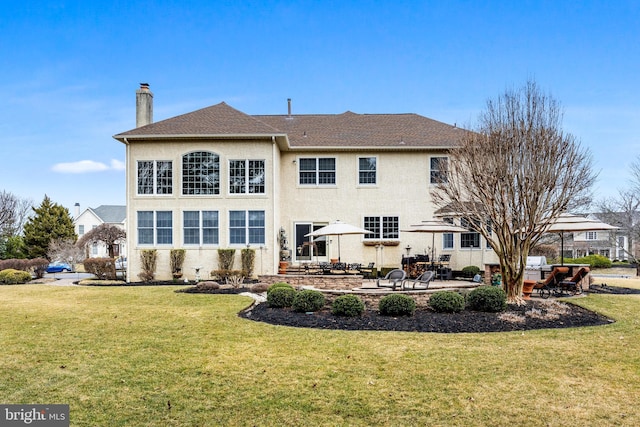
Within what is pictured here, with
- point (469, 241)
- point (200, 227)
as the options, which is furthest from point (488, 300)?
point (200, 227)

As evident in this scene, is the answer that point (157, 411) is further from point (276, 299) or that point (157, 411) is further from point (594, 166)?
point (594, 166)

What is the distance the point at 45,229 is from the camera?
3894 cm

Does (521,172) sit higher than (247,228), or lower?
higher

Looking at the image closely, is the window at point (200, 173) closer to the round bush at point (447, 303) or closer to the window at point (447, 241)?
the window at point (447, 241)

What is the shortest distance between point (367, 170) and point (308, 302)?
39.5 ft

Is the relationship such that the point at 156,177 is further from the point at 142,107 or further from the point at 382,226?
the point at 382,226

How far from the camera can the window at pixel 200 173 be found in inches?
812

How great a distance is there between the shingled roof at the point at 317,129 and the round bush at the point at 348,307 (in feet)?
34.7

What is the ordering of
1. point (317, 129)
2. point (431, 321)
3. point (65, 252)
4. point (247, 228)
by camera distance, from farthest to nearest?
point (65, 252) < point (317, 129) < point (247, 228) < point (431, 321)

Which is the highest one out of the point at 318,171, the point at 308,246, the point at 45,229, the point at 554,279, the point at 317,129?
the point at 317,129

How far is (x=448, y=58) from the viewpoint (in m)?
17.2

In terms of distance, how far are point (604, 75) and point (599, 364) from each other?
13.4m

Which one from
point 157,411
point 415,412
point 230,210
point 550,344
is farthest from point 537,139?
→ point 230,210

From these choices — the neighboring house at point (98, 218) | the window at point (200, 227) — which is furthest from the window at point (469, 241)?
the neighboring house at point (98, 218)
